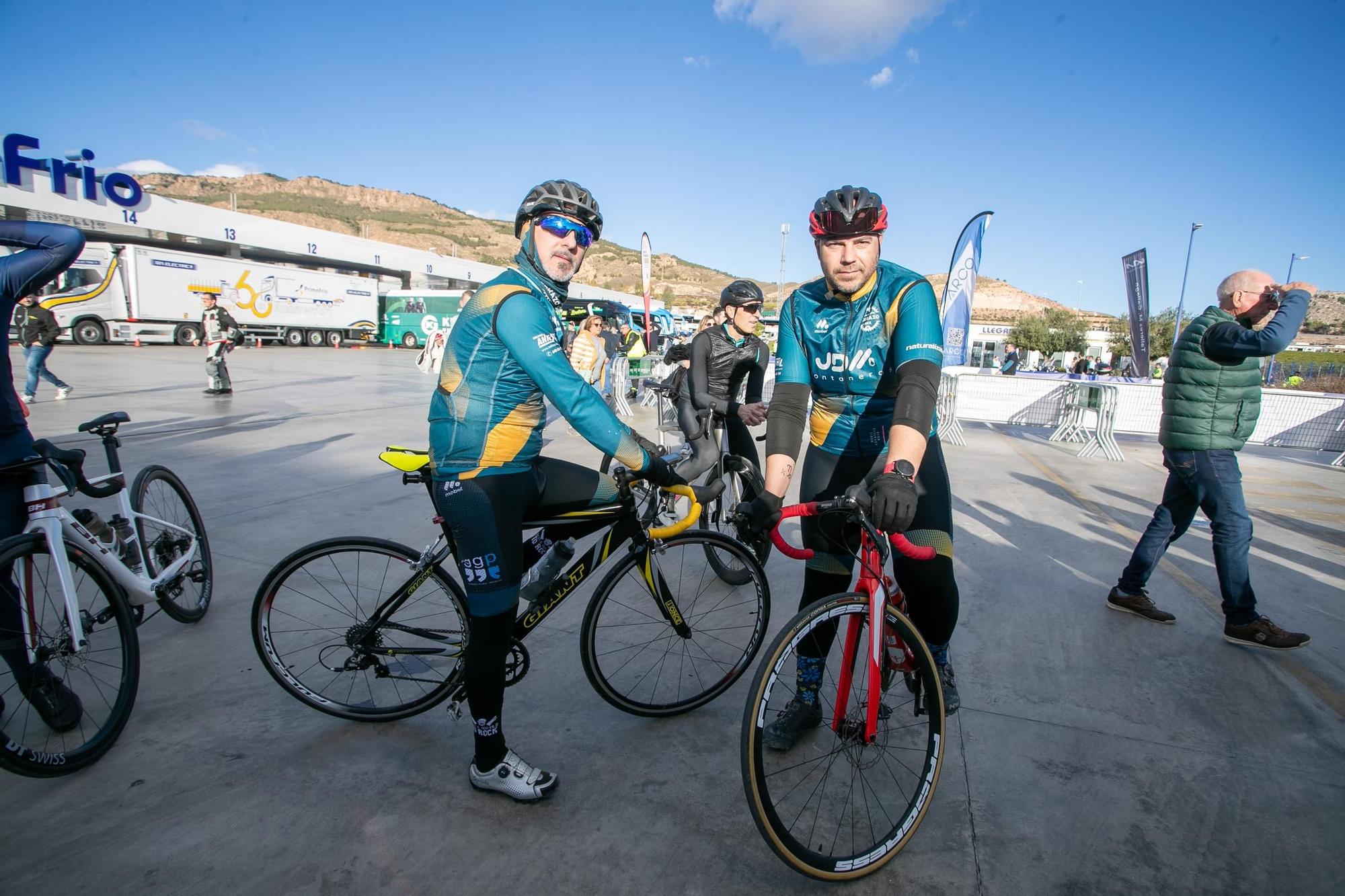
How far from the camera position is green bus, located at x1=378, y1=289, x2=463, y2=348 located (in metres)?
36.8

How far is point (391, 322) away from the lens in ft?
124

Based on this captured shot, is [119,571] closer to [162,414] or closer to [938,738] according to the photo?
[938,738]

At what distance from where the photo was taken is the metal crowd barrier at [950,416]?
1116 cm

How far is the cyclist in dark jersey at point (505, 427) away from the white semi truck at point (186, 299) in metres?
22.7

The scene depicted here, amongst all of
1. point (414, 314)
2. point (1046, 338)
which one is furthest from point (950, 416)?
point (1046, 338)

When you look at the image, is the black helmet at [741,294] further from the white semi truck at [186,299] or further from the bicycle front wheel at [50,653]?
the white semi truck at [186,299]

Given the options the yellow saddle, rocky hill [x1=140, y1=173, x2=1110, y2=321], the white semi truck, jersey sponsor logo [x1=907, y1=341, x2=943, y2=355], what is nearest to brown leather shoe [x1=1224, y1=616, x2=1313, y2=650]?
jersey sponsor logo [x1=907, y1=341, x2=943, y2=355]

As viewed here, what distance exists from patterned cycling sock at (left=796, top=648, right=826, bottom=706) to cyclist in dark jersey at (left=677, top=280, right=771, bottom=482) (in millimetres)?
2665

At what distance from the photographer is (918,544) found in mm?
2426

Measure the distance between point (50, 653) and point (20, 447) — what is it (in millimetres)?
783

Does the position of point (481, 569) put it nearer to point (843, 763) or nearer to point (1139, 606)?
point (843, 763)

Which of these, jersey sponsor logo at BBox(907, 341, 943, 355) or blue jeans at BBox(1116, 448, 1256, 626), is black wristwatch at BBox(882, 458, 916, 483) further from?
Result: blue jeans at BBox(1116, 448, 1256, 626)

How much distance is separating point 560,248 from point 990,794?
2511 millimetres

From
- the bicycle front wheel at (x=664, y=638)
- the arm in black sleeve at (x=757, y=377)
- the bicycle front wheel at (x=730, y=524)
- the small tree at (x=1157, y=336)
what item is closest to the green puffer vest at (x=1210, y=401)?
the bicycle front wheel at (x=730, y=524)
